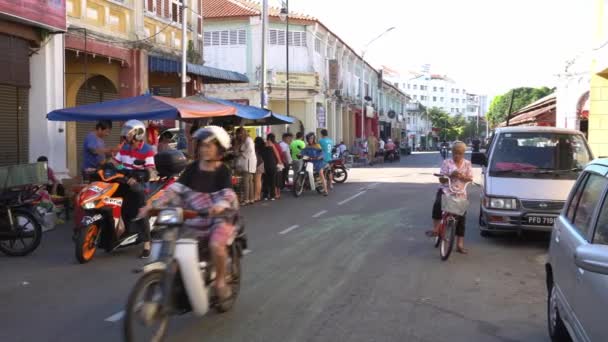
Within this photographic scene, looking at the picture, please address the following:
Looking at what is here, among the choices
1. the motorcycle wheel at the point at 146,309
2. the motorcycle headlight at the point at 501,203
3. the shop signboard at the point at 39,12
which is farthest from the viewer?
the shop signboard at the point at 39,12

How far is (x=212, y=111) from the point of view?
12961mm

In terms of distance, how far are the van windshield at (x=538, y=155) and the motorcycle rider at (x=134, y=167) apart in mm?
5473

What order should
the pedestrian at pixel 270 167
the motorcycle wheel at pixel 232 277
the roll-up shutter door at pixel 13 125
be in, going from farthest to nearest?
the pedestrian at pixel 270 167 < the roll-up shutter door at pixel 13 125 < the motorcycle wheel at pixel 232 277

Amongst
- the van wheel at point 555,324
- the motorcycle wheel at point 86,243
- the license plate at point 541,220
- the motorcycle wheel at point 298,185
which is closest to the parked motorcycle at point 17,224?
the motorcycle wheel at point 86,243

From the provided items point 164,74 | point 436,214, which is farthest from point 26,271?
point 164,74

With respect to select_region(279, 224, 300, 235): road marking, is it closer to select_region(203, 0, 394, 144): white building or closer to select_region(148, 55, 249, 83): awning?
select_region(148, 55, 249, 83): awning

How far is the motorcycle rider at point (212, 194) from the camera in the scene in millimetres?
5043

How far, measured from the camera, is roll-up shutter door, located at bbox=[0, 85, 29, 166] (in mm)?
13195

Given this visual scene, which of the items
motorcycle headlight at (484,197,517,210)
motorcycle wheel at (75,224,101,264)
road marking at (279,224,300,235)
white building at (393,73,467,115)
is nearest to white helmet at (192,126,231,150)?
motorcycle wheel at (75,224,101,264)

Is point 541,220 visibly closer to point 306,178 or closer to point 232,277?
point 232,277

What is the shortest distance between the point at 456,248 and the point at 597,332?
569cm

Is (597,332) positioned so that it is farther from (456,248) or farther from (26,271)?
(26,271)

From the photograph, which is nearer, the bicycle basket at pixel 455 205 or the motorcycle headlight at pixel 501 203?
the bicycle basket at pixel 455 205

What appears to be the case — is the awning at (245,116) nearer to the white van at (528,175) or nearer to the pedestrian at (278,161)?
the pedestrian at (278,161)
